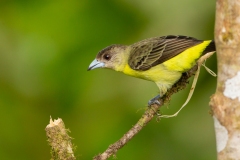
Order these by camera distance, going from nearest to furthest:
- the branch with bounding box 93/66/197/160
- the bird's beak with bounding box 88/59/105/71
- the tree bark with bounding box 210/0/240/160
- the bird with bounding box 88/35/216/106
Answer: the tree bark with bounding box 210/0/240/160 → the branch with bounding box 93/66/197/160 → the bird with bounding box 88/35/216/106 → the bird's beak with bounding box 88/59/105/71

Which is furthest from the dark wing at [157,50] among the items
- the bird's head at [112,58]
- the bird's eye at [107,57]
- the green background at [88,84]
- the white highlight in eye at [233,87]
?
the white highlight in eye at [233,87]

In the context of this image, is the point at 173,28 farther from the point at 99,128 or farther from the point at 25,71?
the point at 25,71

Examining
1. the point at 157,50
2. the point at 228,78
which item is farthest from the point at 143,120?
the point at 157,50

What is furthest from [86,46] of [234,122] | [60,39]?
[234,122]

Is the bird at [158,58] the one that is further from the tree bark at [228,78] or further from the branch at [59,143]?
the tree bark at [228,78]

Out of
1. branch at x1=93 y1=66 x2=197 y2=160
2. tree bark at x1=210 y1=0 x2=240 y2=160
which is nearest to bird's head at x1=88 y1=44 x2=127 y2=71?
branch at x1=93 y1=66 x2=197 y2=160

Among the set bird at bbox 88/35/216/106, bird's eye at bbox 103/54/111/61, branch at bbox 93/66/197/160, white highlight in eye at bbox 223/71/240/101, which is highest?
bird's eye at bbox 103/54/111/61

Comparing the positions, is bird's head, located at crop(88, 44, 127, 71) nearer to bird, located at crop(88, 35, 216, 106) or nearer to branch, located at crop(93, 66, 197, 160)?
bird, located at crop(88, 35, 216, 106)
